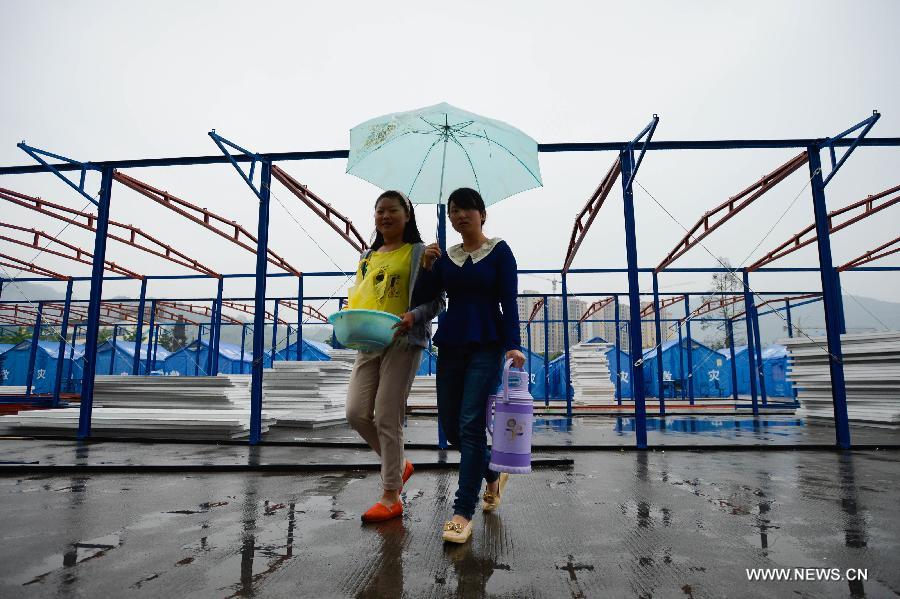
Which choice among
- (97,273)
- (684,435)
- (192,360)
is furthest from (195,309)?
(684,435)

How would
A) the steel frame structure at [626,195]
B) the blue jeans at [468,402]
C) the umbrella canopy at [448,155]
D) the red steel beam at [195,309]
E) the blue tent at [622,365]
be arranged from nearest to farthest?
the blue jeans at [468,402], the umbrella canopy at [448,155], the steel frame structure at [626,195], the red steel beam at [195,309], the blue tent at [622,365]

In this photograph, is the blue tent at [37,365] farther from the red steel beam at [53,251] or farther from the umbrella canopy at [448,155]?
the umbrella canopy at [448,155]

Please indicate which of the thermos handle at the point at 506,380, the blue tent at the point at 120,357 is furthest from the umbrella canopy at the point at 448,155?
the blue tent at the point at 120,357

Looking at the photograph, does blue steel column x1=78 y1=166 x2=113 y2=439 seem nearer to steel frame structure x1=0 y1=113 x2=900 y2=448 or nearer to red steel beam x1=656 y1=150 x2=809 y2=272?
steel frame structure x1=0 y1=113 x2=900 y2=448

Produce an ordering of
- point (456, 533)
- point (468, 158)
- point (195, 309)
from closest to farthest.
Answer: point (456, 533) → point (468, 158) → point (195, 309)

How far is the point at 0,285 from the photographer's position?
1403 cm

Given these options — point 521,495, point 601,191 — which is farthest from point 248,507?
point 601,191

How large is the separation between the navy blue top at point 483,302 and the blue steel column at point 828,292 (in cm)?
498

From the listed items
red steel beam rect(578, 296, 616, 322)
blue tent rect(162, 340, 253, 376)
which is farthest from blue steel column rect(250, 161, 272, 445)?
blue tent rect(162, 340, 253, 376)

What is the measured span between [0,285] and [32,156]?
1084 cm

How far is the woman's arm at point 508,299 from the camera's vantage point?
8.67ft

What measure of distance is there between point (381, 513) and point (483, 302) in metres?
1.29

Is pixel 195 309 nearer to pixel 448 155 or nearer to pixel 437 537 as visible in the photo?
pixel 448 155

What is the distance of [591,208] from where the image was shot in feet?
25.6
